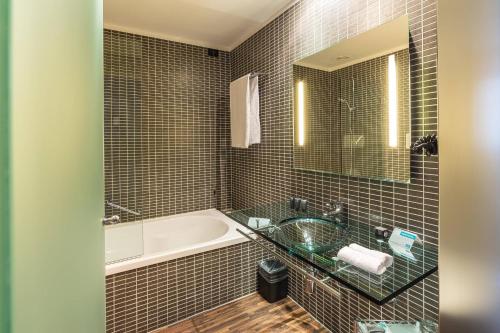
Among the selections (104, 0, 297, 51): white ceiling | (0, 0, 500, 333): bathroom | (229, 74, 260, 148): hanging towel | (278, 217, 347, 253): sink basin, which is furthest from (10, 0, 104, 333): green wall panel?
(229, 74, 260, 148): hanging towel

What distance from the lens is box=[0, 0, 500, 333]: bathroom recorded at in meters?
0.39

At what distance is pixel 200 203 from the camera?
9.92 ft

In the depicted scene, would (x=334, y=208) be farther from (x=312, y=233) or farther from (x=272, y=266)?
(x=272, y=266)

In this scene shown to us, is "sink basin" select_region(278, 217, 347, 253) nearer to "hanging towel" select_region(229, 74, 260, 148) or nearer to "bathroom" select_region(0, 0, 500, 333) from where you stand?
"bathroom" select_region(0, 0, 500, 333)

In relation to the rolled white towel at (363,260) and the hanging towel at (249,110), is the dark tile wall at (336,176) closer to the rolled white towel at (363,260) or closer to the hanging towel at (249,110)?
the hanging towel at (249,110)

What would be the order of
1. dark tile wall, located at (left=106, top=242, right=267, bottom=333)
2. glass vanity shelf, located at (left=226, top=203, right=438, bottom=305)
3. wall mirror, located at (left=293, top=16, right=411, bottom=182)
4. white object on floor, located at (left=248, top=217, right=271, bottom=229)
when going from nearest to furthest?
glass vanity shelf, located at (left=226, top=203, right=438, bottom=305)
wall mirror, located at (left=293, top=16, right=411, bottom=182)
white object on floor, located at (left=248, top=217, right=271, bottom=229)
dark tile wall, located at (left=106, top=242, right=267, bottom=333)

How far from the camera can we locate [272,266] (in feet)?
7.36

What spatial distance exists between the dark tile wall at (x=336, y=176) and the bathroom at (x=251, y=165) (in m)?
0.01

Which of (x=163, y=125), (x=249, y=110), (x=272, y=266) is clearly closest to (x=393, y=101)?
(x=249, y=110)

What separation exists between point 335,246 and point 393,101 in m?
0.87

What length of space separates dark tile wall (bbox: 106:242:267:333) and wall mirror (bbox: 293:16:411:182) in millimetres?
1073

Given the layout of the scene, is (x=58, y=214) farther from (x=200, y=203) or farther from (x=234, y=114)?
(x=200, y=203)

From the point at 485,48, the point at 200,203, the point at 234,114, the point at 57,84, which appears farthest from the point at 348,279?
the point at 200,203

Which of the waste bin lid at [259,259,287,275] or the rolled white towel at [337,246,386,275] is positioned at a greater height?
the rolled white towel at [337,246,386,275]
